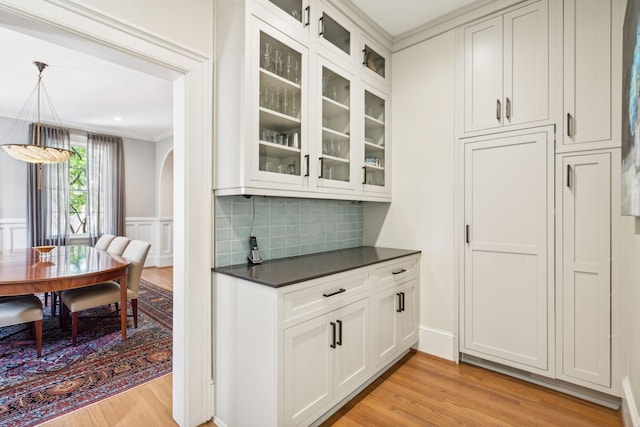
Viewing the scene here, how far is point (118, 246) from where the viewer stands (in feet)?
11.7

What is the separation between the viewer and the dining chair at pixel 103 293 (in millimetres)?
2676

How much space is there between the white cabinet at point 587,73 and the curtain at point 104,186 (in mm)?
6646

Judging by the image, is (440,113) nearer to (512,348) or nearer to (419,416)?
(512,348)

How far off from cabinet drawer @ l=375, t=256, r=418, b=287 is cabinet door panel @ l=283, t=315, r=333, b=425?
606 mm

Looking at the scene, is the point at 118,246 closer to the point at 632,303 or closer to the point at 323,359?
the point at 323,359

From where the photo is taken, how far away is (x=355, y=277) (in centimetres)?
190

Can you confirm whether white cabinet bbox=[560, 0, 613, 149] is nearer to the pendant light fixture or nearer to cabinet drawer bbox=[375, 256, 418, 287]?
cabinet drawer bbox=[375, 256, 418, 287]

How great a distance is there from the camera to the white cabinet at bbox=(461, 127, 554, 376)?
2057 millimetres

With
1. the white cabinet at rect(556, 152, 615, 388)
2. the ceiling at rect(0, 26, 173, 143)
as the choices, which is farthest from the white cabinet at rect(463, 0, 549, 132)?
the ceiling at rect(0, 26, 173, 143)

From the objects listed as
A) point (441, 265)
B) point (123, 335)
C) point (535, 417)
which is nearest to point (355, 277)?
point (441, 265)

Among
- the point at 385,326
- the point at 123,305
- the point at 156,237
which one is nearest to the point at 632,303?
the point at 385,326

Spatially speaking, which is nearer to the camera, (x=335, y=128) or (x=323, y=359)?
(x=323, y=359)

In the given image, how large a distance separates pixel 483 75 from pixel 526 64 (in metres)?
0.27

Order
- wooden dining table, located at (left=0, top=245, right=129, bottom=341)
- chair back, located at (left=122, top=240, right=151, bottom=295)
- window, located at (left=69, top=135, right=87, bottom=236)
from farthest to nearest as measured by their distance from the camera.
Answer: window, located at (left=69, top=135, right=87, bottom=236)
chair back, located at (left=122, top=240, right=151, bottom=295)
wooden dining table, located at (left=0, top=245, right=129, bottom=341)
